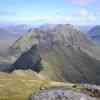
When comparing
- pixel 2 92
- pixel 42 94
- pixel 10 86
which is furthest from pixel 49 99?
pixel 10 86

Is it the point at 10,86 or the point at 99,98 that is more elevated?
the point at 99,98

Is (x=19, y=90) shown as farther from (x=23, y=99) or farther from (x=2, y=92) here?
(x=23, y=99)

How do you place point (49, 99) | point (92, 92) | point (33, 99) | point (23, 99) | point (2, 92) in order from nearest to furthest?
point (49, 99) → point (33, 99) → point (92, 92) → point (23, 99) → point (2, 92)

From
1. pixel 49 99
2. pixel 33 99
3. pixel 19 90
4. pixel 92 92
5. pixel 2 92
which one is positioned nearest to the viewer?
pixel 49 99

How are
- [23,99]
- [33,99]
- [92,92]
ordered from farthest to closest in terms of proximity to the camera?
[23,99]
[92,92]
[33,99]

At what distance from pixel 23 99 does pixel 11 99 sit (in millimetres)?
4710

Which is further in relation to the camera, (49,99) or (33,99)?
(33,99)

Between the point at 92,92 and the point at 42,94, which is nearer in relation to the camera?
the point at 42,94

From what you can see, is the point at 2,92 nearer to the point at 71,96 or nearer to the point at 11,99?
the point at 11,99

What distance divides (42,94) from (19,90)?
50752 mm

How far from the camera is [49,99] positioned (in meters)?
67.0

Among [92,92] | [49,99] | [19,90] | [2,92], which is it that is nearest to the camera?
[49,99]

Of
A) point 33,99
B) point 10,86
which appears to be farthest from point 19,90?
point 33,99

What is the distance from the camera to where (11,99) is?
325 feet
